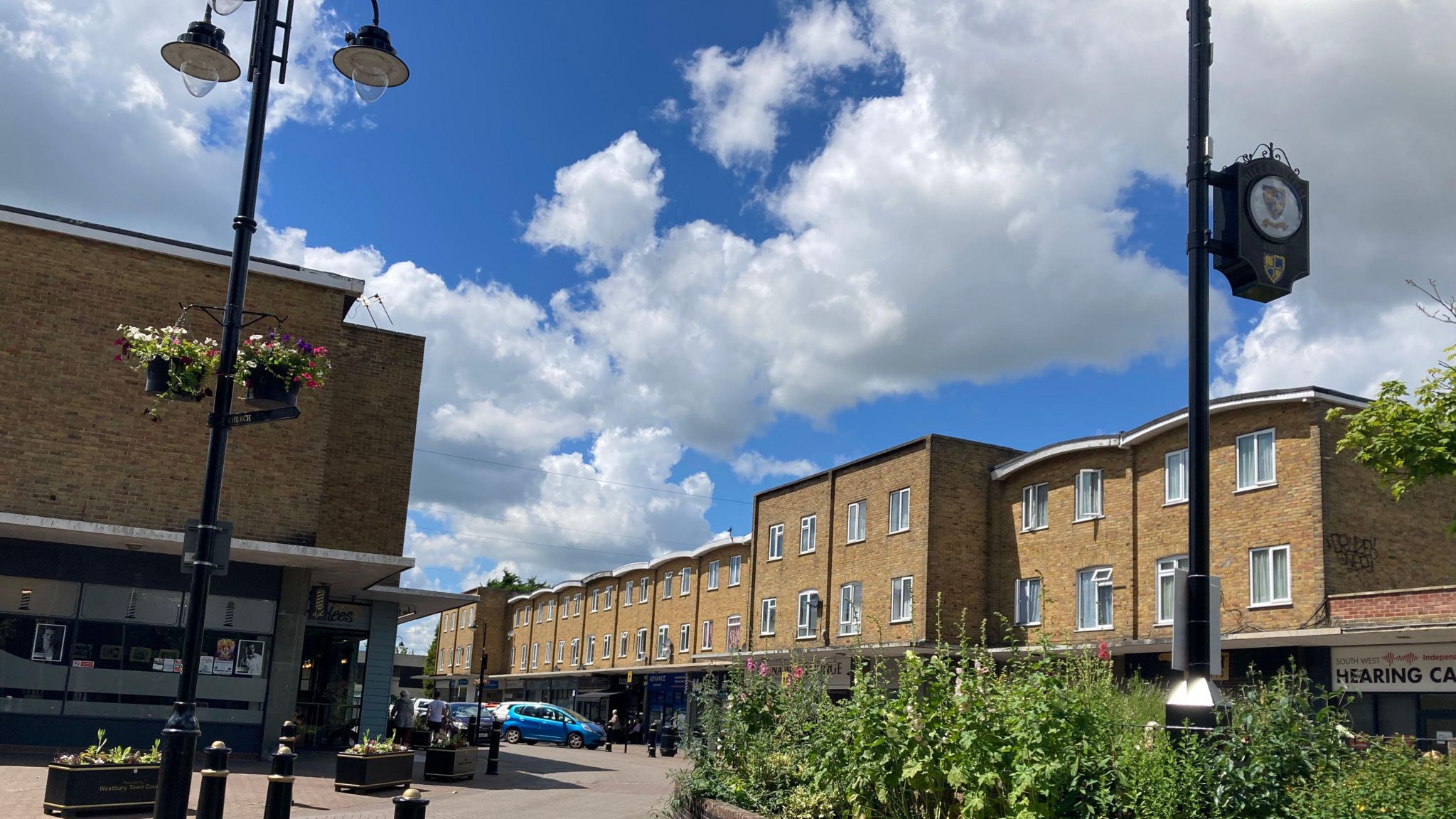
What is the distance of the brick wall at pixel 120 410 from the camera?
20109 millimetres

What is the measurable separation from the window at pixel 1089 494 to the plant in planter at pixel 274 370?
2315 centimetres

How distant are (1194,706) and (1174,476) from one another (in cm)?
2304

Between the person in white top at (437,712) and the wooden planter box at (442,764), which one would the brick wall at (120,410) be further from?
the person in white top at (437,712)

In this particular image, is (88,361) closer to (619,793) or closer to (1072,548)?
(619,793)

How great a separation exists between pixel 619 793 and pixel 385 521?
906 cm

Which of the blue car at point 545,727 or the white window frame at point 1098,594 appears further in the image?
the blue car at point 545,727

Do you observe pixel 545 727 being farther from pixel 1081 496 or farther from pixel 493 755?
pixel 1081 496

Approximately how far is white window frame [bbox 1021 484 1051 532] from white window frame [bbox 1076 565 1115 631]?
8.24 feet

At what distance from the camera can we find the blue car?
145 ft

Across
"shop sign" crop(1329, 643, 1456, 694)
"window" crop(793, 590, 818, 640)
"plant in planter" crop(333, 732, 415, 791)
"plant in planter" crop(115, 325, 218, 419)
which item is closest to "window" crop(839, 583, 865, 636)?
"window" crop(793, 590, 818, 640)

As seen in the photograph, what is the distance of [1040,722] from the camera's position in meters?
7.44

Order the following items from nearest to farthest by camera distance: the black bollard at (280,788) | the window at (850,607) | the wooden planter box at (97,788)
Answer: the black bollard at (280,788)
the wooden planter box at (97,788)
the window at (850,607)

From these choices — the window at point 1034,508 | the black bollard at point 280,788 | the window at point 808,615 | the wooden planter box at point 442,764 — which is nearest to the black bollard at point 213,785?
the black bollard at point 280,788

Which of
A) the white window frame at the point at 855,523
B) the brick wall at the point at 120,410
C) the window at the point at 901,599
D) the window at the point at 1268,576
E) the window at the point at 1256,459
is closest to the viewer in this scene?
the brick wall at the point at 120,410
